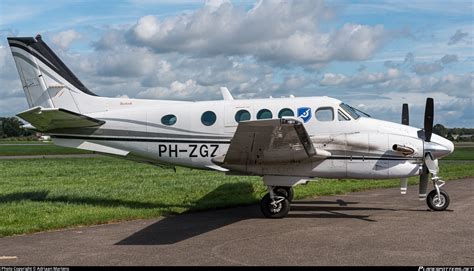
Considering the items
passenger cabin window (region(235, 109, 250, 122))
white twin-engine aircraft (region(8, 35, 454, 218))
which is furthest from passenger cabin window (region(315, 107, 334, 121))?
passenger cabin window (region(235, 109, 250, 122))

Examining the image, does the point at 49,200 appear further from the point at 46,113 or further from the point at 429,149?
the point at 429,149

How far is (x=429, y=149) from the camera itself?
12742 mm

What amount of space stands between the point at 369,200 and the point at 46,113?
32.6ft

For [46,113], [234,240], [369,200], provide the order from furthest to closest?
[369,200]
[46,113]
[234,240]

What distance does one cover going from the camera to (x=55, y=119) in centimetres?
1407

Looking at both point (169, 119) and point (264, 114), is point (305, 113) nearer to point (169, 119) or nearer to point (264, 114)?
point (264, 114)

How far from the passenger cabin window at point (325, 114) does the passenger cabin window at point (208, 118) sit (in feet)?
8.97

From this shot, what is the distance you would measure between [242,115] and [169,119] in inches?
82.7

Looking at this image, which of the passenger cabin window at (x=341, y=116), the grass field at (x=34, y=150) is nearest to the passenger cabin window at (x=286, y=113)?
the passenger cabin window at (x=341, y=116)

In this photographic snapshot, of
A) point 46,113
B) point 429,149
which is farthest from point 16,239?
point 429,149

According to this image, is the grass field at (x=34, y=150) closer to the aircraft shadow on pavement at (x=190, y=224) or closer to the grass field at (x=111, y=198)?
the grass field at (x=111, y=198)

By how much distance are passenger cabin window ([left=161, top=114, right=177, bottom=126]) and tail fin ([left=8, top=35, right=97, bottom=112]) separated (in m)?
2.77

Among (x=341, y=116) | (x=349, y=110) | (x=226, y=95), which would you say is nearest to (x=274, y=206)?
(x=341, y=116)

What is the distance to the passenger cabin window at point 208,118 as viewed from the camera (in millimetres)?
13758
